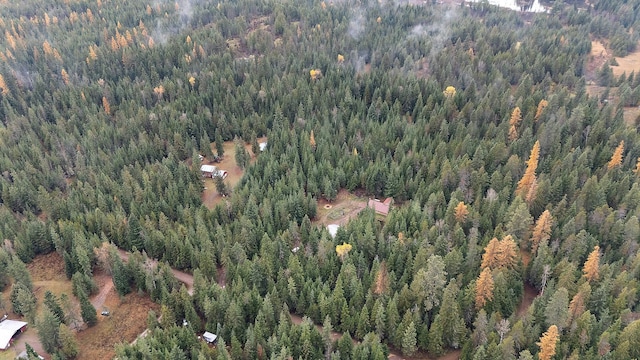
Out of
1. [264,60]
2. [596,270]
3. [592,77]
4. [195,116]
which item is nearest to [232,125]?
[195,116]

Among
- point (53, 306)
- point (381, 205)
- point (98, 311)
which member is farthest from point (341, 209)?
point (53, 306)

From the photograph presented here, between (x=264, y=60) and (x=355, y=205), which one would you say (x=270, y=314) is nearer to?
(x=355, y=205)

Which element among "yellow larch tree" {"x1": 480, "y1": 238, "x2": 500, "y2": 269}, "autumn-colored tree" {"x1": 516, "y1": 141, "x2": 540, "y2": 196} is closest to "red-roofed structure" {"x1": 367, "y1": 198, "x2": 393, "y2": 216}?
"yellow larch tree" {"x1": 480, "y1": 238, "x2": 500, "y2": 269}

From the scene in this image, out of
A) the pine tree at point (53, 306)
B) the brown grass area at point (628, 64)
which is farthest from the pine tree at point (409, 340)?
the brown grass area at point (628, 64)

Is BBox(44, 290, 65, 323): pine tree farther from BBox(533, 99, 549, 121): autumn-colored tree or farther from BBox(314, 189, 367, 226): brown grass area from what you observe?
BBox(533, 99, 549, 121): autumn-colored tree

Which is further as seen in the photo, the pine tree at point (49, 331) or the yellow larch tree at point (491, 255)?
the yellow larch tree at point (491, 255)

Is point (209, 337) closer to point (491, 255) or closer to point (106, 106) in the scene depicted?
point (491, 255)

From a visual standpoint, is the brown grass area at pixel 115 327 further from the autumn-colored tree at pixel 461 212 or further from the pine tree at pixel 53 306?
the autumn-colored tree at pixel 461 212
